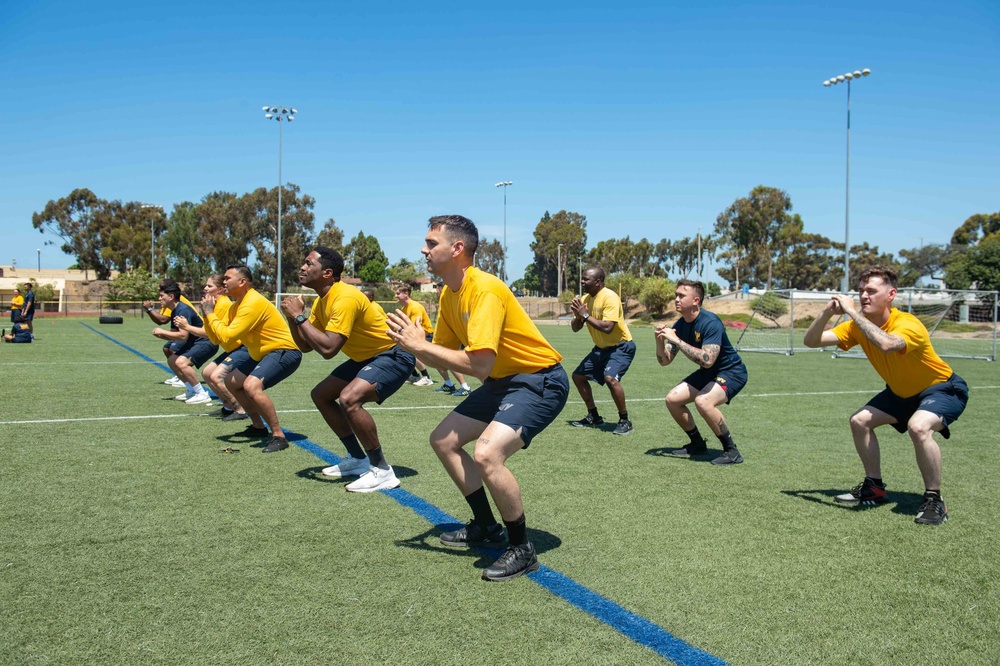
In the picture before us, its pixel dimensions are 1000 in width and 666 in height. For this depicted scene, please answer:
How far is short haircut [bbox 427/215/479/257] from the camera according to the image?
4.32 meters

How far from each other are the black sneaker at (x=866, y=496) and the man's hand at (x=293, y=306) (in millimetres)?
4525

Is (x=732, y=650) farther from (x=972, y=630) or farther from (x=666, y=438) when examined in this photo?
(x=666, y=438)

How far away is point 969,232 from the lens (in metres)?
82.8

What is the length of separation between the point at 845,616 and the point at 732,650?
78 centimetres

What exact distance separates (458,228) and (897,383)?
363 centimetres

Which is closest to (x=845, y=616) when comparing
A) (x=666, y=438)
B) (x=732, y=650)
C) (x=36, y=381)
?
(x=732, y=650)

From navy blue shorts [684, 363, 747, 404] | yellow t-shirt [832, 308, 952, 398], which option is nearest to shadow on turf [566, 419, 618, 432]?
navy blue shorts [684, 363, 747, 404]

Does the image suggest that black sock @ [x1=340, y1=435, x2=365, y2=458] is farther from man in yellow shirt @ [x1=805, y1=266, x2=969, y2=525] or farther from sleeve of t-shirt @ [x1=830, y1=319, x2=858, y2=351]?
sleeve of t-shirt @ [x1=830, y1=319, x2=858, y2=351]

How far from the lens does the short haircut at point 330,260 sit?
6445mm

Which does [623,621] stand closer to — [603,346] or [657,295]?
[603,346]

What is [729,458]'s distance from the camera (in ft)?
23.6

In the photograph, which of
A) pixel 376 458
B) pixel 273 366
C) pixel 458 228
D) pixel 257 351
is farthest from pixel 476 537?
pixel 257 351

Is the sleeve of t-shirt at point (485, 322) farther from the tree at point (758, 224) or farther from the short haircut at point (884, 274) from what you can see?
the tree at point (758, 224)

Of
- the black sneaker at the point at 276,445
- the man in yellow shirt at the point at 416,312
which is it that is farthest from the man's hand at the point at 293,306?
the man in yellow shirt at the point at 416,312
